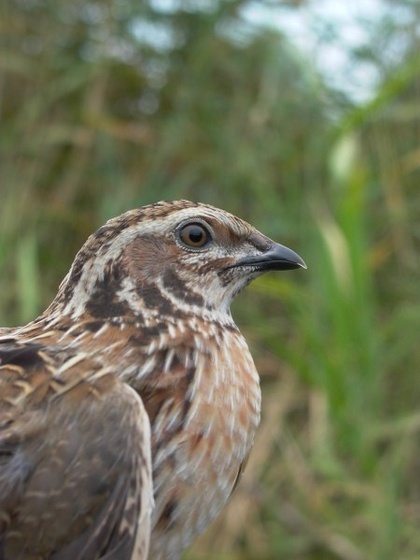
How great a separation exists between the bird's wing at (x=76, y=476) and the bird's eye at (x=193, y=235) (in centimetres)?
44

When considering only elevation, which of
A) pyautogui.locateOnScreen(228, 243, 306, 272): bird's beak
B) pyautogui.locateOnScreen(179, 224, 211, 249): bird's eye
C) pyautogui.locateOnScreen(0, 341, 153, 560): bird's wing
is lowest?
pyautogui.locateOnScreen(0, 341, 153, 560): bird's wing

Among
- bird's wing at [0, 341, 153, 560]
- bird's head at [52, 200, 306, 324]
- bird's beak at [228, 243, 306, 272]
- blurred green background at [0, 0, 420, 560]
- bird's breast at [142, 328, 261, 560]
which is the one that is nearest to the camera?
bird's wing at [0, 341, 153, 560]

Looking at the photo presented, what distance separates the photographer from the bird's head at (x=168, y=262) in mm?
2359

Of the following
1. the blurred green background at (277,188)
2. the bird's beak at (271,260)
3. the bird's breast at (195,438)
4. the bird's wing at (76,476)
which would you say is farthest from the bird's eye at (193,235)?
the blurred green background at (277,188)

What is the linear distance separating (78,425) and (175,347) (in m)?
0.30

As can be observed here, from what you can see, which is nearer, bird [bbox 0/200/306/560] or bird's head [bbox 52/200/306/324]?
bird [bbox 0/200/306/560]

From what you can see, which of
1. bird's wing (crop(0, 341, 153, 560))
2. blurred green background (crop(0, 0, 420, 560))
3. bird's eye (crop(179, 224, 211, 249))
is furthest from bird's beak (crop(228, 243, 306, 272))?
blurred green background (crop(0, 0, 420, 560))

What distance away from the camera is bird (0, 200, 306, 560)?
206cm

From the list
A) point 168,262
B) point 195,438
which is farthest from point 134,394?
point 168,262

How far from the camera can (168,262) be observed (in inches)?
95.5

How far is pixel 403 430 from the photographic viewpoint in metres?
4.44

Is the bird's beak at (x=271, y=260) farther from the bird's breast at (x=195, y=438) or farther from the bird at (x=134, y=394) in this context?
the bird's breast at (x=195, y=438)

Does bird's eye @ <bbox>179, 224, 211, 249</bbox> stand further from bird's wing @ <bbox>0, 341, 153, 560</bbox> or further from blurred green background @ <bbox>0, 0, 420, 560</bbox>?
blurred green background @ <bbox>0, 0, 420, 560</bbox>

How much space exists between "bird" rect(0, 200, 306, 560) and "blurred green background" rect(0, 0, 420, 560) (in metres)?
1.88
